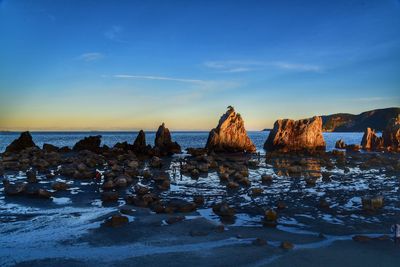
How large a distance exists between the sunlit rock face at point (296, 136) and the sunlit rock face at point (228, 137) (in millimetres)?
9821

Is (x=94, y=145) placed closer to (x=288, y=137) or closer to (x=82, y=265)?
(x=288, y=137)

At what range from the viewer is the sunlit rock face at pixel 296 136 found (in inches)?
3029

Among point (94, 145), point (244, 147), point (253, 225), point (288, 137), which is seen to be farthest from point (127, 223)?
point (288, 137)

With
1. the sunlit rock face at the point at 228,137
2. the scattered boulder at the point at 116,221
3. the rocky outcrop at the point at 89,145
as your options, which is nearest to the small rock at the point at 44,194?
the scattered boulder at the point at 116,221

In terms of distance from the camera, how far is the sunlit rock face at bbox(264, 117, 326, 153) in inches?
3029

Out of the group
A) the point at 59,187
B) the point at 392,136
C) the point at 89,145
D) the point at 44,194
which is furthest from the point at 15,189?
the point at 392,136

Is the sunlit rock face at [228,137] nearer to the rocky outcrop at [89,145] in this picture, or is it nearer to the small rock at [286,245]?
the rocky outcrop at [89,145]

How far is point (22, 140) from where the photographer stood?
6425 cm

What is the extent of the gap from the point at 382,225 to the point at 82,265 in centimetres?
1241

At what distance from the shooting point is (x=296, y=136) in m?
77.8

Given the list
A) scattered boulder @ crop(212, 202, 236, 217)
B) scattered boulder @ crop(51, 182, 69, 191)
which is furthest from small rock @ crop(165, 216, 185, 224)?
scattered boulder @ crop(51, 182, 69, 191)

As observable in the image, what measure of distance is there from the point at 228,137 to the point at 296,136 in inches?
694

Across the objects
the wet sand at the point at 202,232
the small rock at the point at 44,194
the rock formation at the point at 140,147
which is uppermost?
the rock formation at the point at 140,147

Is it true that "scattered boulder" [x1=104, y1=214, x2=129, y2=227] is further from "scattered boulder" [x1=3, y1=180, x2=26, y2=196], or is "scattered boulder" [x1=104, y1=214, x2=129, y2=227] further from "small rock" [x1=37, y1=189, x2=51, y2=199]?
"scattered boulder" [x1=3, y1=180, x2=26, y2=196]
